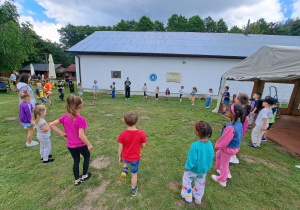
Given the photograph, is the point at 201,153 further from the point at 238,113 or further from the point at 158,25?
the point at 158,25

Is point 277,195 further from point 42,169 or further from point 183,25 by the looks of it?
point 183,25

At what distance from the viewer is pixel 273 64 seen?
4695 millimetres

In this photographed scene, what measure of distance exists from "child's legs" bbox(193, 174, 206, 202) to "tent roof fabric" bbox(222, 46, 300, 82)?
12.8 feet

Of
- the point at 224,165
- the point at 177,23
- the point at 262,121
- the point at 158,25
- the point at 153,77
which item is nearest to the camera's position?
the point at 224,165

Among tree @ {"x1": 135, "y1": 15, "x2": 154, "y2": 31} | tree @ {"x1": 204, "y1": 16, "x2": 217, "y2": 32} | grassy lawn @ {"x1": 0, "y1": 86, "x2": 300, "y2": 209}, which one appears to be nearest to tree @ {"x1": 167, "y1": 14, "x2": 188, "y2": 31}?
tree @ {"x1": 135, "y1": 15, "x2": 154, "y2": 31}

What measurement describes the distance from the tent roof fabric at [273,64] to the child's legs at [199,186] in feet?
12.8

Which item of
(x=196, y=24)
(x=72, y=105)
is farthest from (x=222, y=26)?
(x=72, y=105)

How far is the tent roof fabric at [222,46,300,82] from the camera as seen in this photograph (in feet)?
13.2

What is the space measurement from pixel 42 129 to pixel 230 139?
12.4 ft

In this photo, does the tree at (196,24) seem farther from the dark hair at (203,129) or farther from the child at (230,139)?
the dark hair at (203,129)

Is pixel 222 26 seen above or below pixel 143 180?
above

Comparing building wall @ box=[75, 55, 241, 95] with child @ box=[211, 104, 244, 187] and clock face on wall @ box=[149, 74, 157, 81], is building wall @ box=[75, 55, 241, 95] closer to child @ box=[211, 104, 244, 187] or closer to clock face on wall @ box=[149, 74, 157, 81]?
clock face on wall @ box=[149, 74, 157, 81]

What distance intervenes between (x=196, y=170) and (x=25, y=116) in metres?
4.44

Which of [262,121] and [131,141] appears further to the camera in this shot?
[262,121]
